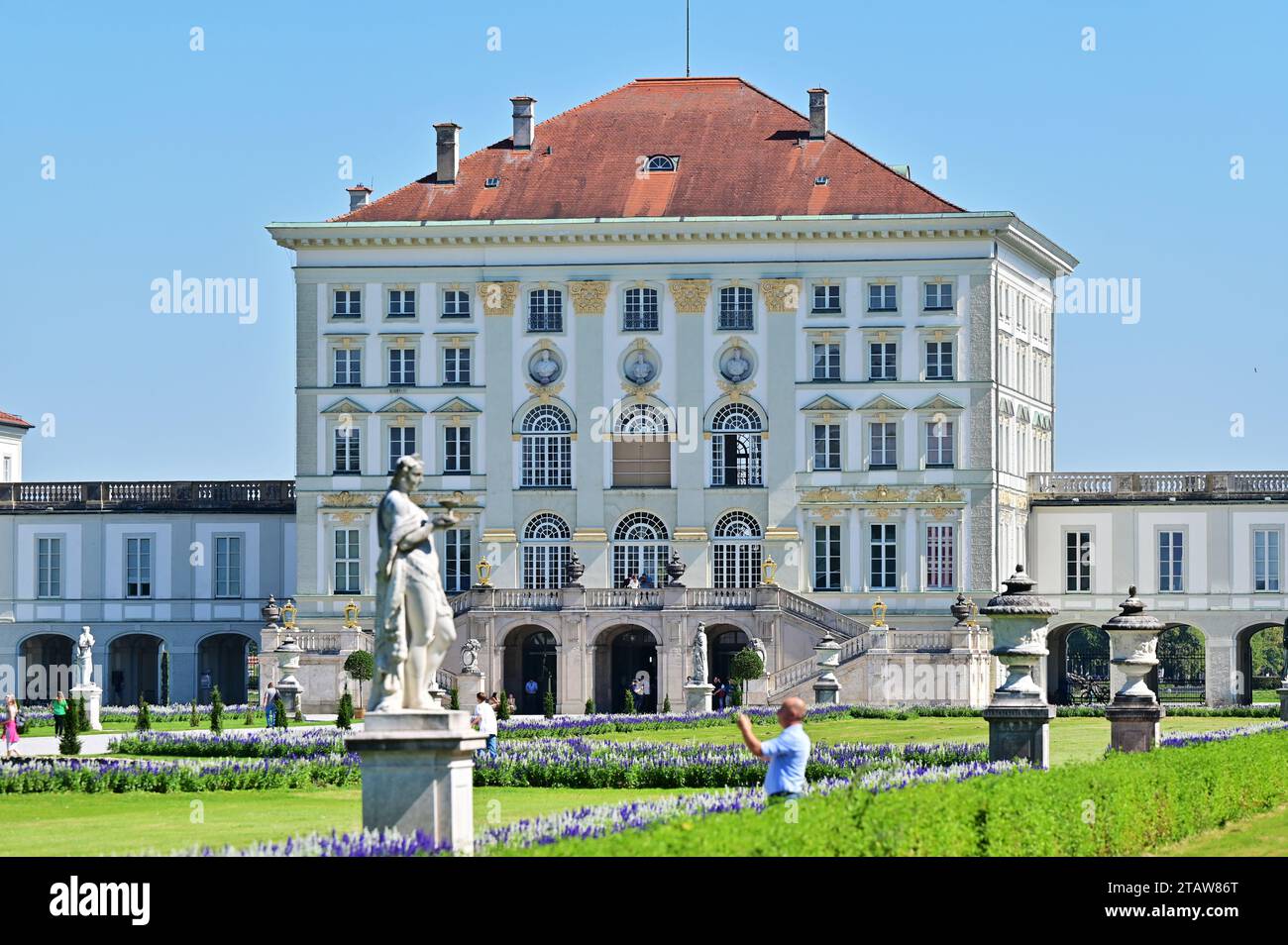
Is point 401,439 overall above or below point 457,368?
below

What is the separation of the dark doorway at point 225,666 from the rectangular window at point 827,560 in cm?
1897

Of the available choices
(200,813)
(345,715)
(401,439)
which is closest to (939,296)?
(401,439)

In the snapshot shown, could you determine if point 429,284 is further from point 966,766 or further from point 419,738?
point 419,738

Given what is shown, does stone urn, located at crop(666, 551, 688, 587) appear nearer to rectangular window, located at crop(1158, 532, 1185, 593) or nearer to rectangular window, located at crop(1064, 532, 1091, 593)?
rectangular window, located at crop(1064, 532, 1091, 593)

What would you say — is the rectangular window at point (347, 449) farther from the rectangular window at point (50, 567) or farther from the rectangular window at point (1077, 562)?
the rectangular window at point (1077, 562)

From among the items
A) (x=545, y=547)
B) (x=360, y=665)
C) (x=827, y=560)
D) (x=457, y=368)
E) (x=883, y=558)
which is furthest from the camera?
(x=457, y=368)

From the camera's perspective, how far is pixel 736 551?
266ft

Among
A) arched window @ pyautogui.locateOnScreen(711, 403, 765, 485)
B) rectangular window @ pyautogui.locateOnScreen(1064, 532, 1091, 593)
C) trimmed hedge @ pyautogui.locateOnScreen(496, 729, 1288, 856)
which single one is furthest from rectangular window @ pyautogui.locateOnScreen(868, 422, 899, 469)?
trimmed hedge @ pyautogui.locateOnScreen(496, 729, 1288, 856)

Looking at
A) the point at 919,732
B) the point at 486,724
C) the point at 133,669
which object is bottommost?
the point at 133,669

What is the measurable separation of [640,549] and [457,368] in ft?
26.5

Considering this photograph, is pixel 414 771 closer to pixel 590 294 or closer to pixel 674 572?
pixel 674 572

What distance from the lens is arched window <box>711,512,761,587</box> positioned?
3187 inches

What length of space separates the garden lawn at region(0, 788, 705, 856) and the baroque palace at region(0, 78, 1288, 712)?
41.8 m
